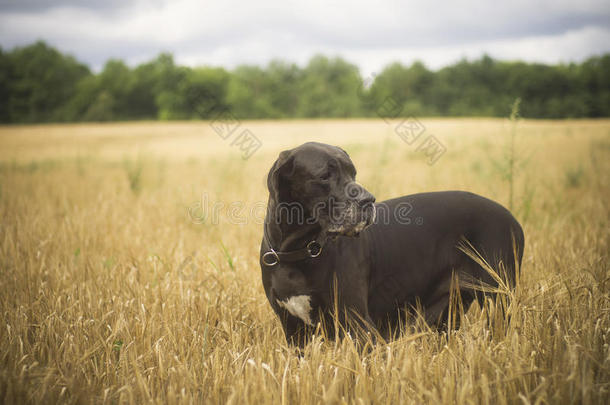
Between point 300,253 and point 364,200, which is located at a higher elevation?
point 364,200

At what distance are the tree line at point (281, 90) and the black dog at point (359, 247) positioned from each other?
36577 mm

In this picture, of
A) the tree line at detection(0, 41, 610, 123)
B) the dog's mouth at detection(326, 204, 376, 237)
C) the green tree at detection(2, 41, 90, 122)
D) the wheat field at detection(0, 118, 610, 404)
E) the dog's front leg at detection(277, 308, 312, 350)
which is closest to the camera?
the wheat field at detection(0, 118, 610, 404)

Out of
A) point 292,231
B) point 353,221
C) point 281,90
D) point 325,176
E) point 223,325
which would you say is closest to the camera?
point 353,221

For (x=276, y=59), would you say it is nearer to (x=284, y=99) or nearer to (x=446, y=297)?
(x=284, y=99)

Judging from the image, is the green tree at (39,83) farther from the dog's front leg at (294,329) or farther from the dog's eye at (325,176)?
the dog's eye at (325,176)

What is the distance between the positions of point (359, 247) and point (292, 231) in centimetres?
47

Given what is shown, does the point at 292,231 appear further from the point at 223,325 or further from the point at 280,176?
the point at 223,325

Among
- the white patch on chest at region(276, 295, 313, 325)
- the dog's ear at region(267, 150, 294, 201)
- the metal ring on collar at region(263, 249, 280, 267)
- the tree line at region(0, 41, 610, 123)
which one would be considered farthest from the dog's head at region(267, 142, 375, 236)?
the tree line at region(0, 41, 610, 123)

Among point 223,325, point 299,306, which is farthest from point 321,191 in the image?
point 223,325

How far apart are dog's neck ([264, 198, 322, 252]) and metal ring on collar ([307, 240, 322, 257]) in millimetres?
58

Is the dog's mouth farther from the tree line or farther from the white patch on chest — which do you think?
the tree line

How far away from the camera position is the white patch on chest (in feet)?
7.68

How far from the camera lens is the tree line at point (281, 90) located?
1578 inches

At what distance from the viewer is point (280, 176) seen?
7.41 feet
